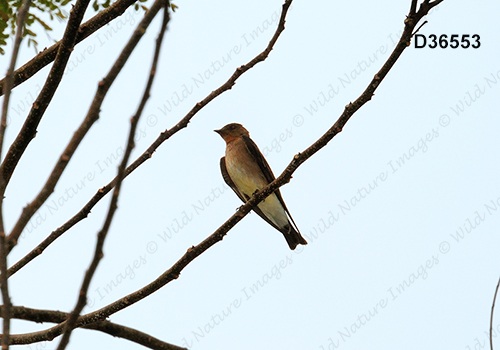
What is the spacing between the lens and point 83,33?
4.10m

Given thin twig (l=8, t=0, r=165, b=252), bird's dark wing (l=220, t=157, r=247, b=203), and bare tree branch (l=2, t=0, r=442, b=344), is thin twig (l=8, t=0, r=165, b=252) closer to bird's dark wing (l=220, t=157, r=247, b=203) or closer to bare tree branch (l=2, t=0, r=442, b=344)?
bare tree branch (l=2, t=0, r=442, b=344)

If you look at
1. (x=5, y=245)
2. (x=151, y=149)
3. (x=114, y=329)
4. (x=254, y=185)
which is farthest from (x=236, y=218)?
(x=254, y=185)

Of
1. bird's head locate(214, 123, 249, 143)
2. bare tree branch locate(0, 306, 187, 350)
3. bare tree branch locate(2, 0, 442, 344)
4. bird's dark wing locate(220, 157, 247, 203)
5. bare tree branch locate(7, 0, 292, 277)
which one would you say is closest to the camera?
bare tree branch locate(2, 0, 442, 344)

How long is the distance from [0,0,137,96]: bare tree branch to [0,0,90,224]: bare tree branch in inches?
31.7

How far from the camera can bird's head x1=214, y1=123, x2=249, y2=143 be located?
399 inches

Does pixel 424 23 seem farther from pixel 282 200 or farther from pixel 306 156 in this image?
pixel 282 200

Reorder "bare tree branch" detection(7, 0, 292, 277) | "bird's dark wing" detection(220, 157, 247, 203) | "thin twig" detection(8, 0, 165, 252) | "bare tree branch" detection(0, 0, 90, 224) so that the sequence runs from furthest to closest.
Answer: "bird's dark wing" detection(220, 157, 247, 203) → "bare tree branch" detection(7, 0, 292, 277) → "bare tree branch" detection(0, 0, 90, 224) → "thin twig" detection(8, 0, 165, 252)

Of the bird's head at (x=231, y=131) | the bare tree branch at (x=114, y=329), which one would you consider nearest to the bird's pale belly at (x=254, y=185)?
the bird's head at (x=231, y=131)

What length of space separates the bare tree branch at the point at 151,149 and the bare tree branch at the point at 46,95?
523 mm

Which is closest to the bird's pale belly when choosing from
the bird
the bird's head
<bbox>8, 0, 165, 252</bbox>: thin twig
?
the bird

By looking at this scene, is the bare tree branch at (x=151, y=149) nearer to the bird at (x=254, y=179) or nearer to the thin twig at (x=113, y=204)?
the thin twig at (x=113, y=204)

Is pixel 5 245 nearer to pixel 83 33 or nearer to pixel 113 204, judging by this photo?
pixel 113 204

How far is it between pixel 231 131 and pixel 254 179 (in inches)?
53.8

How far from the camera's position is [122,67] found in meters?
2.34
